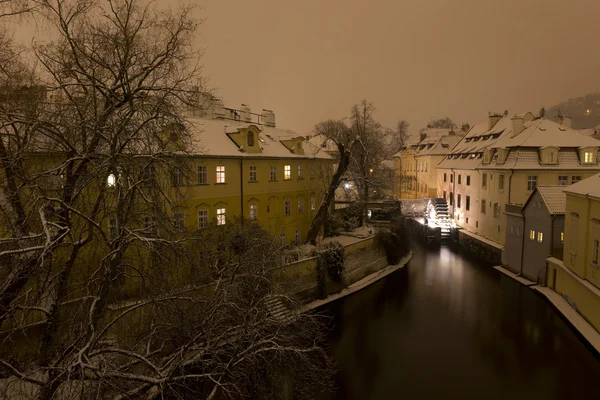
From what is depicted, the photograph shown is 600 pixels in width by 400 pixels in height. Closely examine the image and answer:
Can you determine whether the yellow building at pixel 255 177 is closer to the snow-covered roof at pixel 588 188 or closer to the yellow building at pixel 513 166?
the yellow building at pixel 513 166

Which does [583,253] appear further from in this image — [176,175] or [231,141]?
[176,175]

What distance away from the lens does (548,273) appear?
18953 mm

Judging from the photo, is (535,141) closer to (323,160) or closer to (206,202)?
(323,160)

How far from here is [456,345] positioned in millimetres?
14500

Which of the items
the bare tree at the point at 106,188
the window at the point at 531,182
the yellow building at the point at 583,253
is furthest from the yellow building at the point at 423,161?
the bare tree at the point at 106,188

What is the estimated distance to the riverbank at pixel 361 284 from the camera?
17991mm

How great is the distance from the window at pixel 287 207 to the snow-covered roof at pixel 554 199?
12175 millimetres

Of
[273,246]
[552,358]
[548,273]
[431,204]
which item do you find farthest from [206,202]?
[431,204]

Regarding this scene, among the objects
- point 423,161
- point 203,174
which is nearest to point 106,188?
point 203,174

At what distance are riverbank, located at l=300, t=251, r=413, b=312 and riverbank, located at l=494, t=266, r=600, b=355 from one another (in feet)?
20.3

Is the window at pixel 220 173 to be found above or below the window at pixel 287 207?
above

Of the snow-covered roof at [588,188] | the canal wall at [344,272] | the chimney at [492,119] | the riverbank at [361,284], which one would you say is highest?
the chimney at [492,119]

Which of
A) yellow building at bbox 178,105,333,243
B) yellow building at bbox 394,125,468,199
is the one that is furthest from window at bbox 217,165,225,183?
yellow building at bbox 394,125,468,199

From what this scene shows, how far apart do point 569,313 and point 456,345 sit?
5.25m
